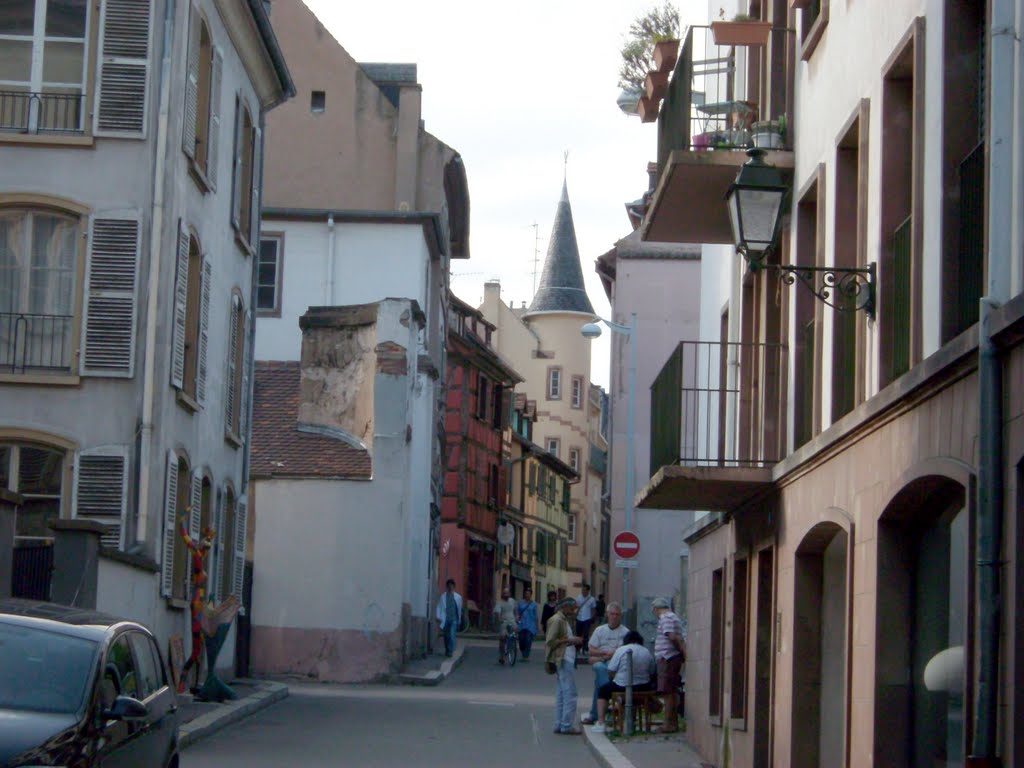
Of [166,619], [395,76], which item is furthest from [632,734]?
[395,76]

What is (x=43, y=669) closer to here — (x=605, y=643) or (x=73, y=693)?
(x=73, y=693)

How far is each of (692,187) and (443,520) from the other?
47.2m

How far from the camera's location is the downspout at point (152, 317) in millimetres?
21281

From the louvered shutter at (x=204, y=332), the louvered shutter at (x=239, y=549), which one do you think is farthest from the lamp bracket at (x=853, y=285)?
the louvered shutter at (x=239, y=549)

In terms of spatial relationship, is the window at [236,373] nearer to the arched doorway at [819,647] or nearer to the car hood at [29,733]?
the arched doorway at [819,647]

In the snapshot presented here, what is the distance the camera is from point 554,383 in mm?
99625

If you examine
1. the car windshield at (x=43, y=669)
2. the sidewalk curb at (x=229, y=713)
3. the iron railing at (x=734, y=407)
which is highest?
the iron railing at (x=734, y=407)

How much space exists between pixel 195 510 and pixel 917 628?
1547 cm

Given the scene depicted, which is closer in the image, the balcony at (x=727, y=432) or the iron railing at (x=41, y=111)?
the balcony at (x=727, y=432)

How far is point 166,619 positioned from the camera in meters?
22.4

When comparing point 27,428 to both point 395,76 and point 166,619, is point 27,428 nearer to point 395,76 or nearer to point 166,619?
point 166,619

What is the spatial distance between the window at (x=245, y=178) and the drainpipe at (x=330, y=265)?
405 inches

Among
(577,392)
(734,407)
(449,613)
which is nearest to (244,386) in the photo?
(734,407)

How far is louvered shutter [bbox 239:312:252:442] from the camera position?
93.6 feet
